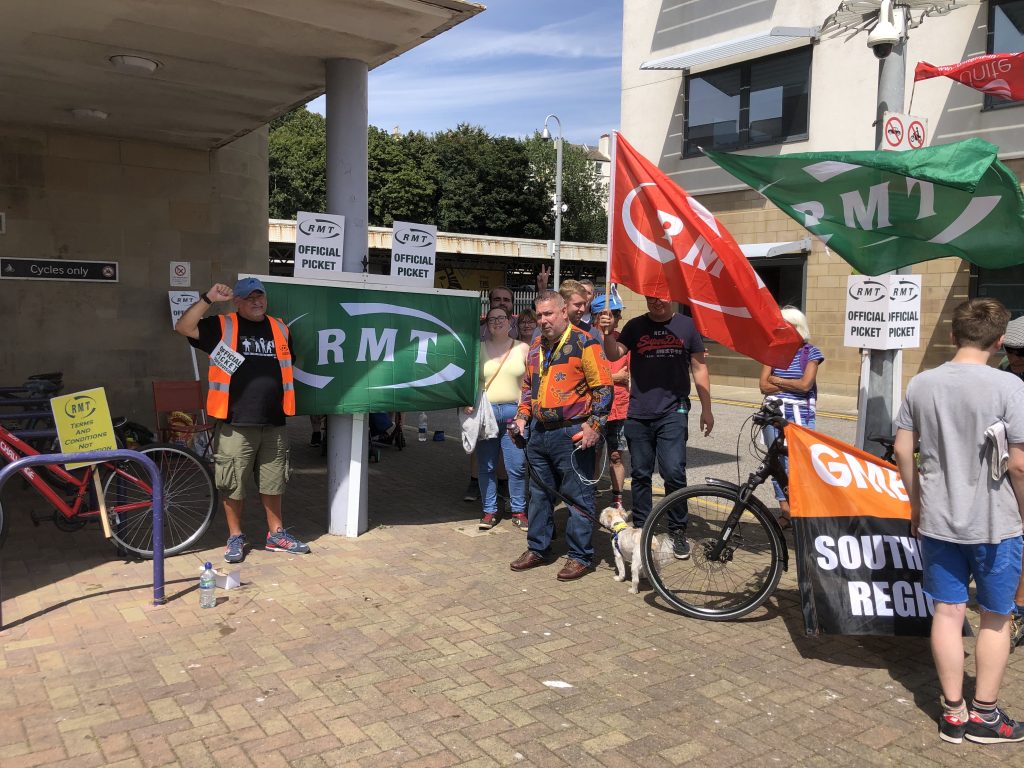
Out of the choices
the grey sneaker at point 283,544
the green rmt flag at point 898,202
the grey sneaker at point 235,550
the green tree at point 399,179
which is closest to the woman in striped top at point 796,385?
the green rmt flag at point 898,202

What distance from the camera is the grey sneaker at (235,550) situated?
5.77m

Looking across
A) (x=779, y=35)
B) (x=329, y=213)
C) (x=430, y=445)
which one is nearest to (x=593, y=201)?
(x=779, y=35)

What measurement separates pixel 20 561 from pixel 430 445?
18.4 ft

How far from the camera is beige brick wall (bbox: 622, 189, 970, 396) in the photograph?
15844 millimetres

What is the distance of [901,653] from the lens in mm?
4531

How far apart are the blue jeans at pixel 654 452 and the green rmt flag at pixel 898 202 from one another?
1.62 m

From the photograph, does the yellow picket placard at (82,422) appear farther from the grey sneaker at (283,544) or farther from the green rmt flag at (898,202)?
the green rmt flag at (898,202)

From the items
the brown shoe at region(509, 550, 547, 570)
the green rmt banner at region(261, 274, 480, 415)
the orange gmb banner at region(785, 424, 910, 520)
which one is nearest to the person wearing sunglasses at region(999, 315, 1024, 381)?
the orange gmb banner at region(785, 424, 910, 520)

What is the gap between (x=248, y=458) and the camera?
19.1 ft

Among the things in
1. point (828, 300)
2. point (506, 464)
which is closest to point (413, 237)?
point (506, 464)

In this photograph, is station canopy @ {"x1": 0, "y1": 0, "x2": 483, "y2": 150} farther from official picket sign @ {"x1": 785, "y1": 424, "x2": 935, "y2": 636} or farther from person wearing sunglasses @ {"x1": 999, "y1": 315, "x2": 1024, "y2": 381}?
person wearing sunglasses @ {"x1": 999, "y1": 315, "x2": 1024, "y2": 381}

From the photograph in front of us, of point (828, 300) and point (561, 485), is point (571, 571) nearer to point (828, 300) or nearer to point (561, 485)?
point (561, 485)

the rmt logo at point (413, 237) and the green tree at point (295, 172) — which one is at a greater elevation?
the green tree at point (295, 172)

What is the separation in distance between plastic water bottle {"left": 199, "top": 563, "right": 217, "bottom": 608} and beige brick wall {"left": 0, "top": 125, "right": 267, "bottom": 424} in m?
5.09
